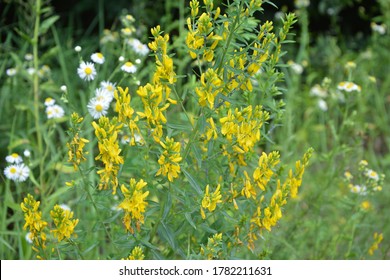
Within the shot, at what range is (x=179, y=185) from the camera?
6.59 feet

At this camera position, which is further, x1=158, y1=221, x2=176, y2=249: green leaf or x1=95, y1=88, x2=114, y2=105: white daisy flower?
x1=95, y1=88, x2=114, y2=105: white daisy flower

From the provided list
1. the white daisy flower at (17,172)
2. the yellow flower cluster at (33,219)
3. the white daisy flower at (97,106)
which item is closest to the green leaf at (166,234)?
the yellow flower cluster at (33,219)

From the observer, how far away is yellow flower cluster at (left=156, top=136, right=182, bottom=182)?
1.77m

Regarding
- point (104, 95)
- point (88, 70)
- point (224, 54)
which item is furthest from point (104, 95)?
point (224, 54)

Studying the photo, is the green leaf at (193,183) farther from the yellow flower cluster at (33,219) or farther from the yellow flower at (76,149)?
the yellow flower cluster at (33,219)

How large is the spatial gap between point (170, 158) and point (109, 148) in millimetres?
174

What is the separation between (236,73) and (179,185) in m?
0.40

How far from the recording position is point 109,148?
1.80 metres

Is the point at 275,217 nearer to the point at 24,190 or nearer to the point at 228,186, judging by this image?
the point at 228,186

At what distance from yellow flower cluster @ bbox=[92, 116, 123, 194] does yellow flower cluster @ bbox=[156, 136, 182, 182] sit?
0.13 m

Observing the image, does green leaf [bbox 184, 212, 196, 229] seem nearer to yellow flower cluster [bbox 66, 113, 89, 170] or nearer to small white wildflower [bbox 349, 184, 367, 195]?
yellow flower cluster [bbox 66, 113, 89, 170]

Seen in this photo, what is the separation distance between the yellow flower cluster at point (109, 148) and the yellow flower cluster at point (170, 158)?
0.13 m

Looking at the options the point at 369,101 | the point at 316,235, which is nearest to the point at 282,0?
the point at 369,101

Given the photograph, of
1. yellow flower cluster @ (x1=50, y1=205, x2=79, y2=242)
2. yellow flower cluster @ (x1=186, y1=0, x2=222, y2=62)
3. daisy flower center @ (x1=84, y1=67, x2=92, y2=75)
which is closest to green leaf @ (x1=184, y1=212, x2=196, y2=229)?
yellow flower cluster @ (x1=50, y1=205, x2=79, y2=242)
